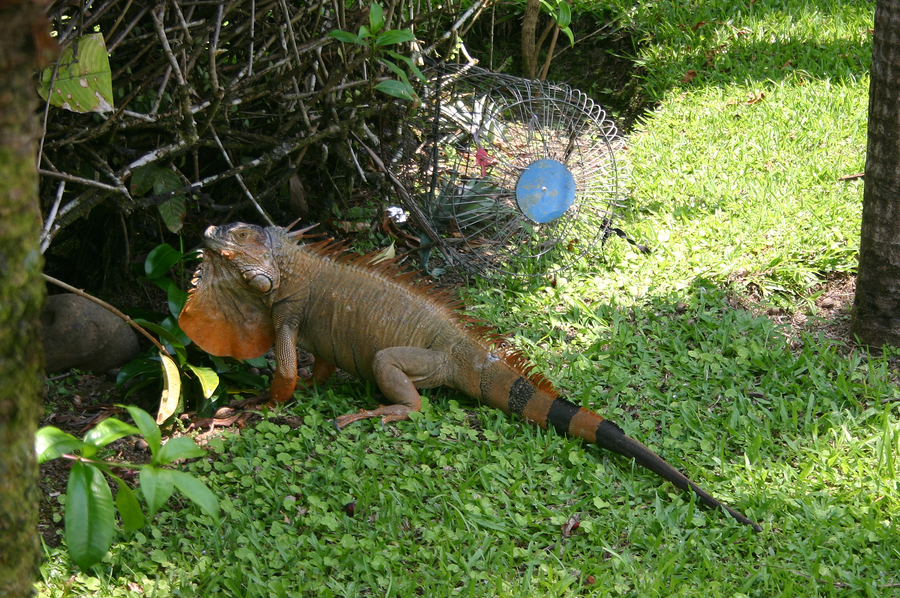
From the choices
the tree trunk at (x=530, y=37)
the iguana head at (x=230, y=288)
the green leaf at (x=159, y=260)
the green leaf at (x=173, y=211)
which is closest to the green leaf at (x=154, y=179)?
the green leaf at (x=173, y=211)

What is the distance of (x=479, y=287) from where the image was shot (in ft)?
14.9

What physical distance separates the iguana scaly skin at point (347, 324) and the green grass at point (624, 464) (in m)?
0.14

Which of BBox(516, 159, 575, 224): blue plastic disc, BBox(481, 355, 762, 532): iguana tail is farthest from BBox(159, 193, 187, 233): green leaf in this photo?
BBox(516, 159, 575, 224): blue plastic disc

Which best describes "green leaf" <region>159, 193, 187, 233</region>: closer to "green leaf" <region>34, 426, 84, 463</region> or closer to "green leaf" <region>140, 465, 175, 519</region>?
"green leaf" <region>34, 426, 84, 463</region>

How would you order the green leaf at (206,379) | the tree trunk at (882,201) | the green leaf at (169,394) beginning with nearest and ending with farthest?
the green leaf at (169,394) → the tree trunk at (882,201) → the green leaf at (206,379)

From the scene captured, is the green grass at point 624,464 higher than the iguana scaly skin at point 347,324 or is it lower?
lower

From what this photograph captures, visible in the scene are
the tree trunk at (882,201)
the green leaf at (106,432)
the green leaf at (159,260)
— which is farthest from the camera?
the green leaf at (159,260)

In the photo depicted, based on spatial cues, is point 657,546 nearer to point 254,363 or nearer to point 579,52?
point 254,363

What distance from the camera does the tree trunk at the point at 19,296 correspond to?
88 centimetres

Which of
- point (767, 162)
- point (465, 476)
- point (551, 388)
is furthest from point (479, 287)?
point (767, 162)

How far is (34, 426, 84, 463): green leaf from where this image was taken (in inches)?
47.2

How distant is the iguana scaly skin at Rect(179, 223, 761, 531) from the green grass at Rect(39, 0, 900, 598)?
138 mm

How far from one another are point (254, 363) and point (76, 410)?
83 centimetres

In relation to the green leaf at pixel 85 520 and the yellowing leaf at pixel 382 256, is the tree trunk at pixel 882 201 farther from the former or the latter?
the green leaf at pixel 85 520
